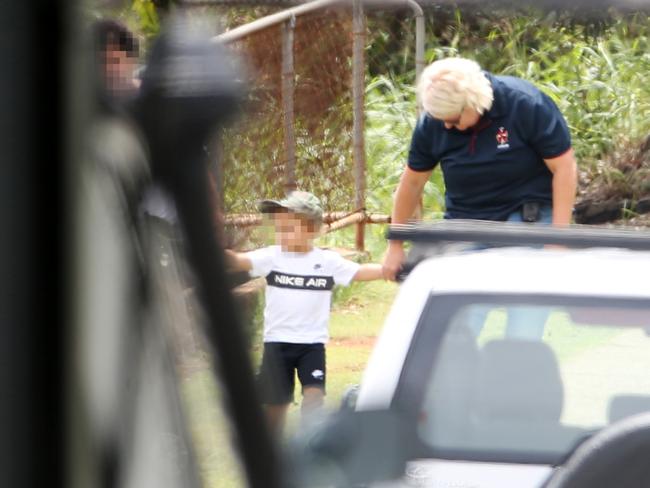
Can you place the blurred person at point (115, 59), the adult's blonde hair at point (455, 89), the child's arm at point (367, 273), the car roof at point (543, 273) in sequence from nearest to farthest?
the blurred person at point (115, 59) → the car roof at point (543, 273) → the adult's blonde hair at point (455, 89) → the child's arm at point (367, 273)

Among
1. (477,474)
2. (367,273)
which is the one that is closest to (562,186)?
(367,273)

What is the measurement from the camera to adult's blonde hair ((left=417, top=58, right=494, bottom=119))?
3.84 meters

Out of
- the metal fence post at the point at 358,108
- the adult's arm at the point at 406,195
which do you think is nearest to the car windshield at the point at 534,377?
the adult's arm at the point at 406,195

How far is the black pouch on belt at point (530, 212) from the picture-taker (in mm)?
3955

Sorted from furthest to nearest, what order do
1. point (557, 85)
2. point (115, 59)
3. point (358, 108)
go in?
1. point (557, 85)
2. point (358, 108)
3. point (115, 59)

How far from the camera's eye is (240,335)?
685mm

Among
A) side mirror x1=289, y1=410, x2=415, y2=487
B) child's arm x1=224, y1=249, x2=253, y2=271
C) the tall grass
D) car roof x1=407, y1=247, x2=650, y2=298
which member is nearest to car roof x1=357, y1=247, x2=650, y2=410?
car roof x1=407, y1=247, x2=650, y2=298

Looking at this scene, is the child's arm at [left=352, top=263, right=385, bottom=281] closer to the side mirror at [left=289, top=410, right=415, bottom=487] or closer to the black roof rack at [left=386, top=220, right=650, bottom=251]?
the side mirror at [left=289, top=410, right=415, bottom=487]

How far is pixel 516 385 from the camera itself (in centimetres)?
259

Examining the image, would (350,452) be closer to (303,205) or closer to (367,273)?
(303,205)

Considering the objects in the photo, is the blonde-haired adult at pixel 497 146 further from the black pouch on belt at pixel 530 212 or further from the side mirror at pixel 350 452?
the side mirror at pixel 350 452

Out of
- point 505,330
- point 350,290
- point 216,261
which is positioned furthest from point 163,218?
point 350,290

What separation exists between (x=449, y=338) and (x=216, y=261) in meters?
2.03

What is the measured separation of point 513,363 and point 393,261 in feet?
4.76
